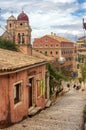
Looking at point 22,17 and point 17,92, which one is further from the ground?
point 22,17

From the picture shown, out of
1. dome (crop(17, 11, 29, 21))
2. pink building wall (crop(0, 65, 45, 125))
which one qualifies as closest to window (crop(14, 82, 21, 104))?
pink building wall (crop(0, 65, 45, 125))

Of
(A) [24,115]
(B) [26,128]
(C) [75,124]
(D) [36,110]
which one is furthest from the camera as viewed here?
(D) [36,110]

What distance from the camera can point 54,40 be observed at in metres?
111

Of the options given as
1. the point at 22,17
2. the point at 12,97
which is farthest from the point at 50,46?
the point at 12,97

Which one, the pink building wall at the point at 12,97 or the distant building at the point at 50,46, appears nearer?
Answer: the pink building wall at the point at 12,97

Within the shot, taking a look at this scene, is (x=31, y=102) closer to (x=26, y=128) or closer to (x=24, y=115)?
(x=24, y=115)

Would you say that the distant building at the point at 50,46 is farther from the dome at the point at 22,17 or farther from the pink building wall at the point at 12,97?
the pink building wall at the point at 12,97

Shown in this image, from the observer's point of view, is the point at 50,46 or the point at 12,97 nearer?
the point at 12,97

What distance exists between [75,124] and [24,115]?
370 centimetres

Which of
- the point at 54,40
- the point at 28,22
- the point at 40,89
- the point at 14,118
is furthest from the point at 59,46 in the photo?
the point at 14,118

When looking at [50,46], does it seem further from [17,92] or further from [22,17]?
[17,92]

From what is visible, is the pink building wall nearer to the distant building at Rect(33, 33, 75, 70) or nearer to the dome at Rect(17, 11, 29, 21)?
the dome at Rect(17, 11, 29, 21)

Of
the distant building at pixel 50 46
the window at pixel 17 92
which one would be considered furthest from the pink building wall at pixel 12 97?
the distant building at pixel 50 46

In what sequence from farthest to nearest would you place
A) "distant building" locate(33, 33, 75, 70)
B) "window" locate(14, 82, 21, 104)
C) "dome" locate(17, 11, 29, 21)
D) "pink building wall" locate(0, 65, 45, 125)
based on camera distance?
"distant building" locate(33, 33, 75, 70)
"dome" locate(17, 11, 29, 21)
"window" locate(14, 82, 21, 104)
"pink building wall" locate(0, 65, 45, 125)
